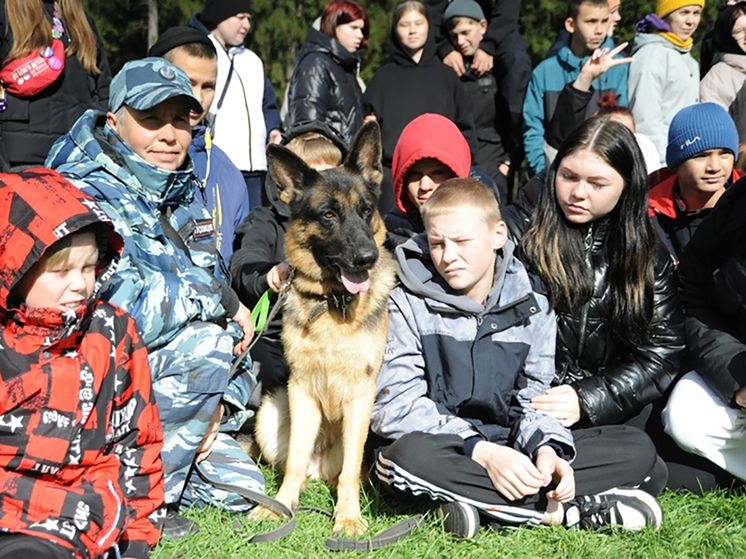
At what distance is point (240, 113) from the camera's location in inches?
240

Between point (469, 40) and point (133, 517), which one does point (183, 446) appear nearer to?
point (133, 517)

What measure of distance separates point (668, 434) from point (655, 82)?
374 centimetres

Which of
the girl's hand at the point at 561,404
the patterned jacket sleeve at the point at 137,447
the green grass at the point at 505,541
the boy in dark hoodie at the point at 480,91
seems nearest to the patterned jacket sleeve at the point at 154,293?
the patterned jacket sleeve at the point at 137,447

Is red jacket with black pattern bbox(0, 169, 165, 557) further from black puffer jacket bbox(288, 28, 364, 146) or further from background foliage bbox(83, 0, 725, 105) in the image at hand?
background foliage bbox(83, 0, 725, 105)

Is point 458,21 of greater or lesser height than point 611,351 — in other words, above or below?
above

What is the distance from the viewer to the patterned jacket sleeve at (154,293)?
3055 mm

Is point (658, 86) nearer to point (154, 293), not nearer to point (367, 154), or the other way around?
point (367, 154)

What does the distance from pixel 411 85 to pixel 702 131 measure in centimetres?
Answer: 293

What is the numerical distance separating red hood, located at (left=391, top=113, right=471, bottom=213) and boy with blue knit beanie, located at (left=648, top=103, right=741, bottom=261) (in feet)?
3.98

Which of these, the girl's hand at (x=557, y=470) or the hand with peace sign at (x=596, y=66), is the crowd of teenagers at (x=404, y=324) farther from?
the hand with peace sign at (x=596, y=66)

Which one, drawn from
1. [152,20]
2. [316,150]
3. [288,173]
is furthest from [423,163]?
[152,20]

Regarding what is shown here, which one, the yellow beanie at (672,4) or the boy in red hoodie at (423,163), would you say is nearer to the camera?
the boy in red hoodie at (423,163)

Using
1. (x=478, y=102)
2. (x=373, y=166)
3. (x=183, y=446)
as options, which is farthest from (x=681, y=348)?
(x=478, y=102)

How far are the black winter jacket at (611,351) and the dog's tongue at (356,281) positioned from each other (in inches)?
37.4
